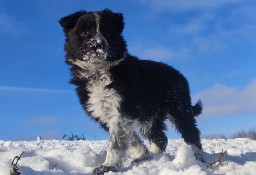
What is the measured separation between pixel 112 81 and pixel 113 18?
137 cm

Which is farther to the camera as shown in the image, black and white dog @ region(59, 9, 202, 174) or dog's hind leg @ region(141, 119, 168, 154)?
dog's hind leg @ region(141, 119, 168, 154)

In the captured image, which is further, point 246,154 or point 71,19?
point 246,154

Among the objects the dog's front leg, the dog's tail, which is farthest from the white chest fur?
the dog's tail

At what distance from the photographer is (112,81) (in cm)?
773

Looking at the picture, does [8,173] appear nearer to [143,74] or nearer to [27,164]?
[27,164]

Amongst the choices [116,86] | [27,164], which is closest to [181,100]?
[116,86]

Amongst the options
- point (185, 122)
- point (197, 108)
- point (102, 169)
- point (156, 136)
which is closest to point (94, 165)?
point (102, 169)

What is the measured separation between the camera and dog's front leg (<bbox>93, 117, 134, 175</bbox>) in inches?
289

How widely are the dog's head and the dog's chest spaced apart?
0.40 m

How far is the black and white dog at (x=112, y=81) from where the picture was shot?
7.53m

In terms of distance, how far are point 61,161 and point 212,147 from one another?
5960mm

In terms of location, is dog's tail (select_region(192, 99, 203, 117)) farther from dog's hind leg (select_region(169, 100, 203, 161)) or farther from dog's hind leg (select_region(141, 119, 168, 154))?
dog's hind leg (select_region(141, 119, 168, 154))

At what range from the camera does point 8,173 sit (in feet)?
19.7

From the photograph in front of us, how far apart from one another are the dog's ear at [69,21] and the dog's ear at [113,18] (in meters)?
0.50
